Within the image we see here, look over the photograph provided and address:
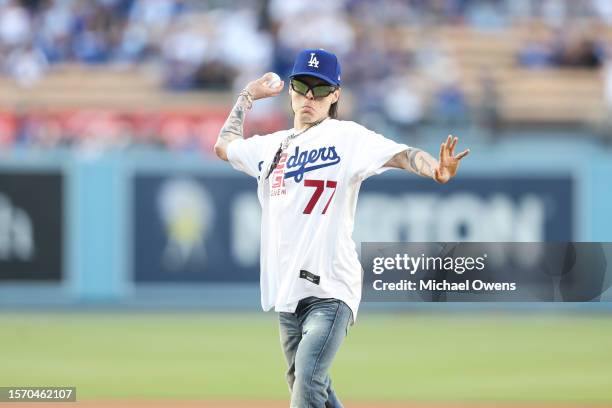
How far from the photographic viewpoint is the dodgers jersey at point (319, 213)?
5.97 metres

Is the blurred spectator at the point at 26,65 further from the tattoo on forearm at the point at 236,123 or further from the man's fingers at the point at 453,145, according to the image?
the man's fingers at the point at 453,145

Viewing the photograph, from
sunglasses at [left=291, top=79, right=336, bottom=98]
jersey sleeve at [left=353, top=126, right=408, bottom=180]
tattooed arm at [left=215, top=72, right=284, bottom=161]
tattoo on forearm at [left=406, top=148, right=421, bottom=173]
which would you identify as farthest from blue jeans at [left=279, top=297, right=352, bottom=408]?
tattooed arm at [left=215, top=72, right=284, bottom=161]

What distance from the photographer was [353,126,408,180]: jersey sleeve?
5.95 meters

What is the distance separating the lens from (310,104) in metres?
6.21

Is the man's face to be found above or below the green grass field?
above

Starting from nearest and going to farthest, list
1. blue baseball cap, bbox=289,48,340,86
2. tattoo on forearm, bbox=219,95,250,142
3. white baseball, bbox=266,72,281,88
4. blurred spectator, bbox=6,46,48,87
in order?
1. blue baseball cap, bbox=289,48,340,86
2. tattoo on forearm, bbox=219,95,250,142
3. white baseball, bbox=266,72,281,88
4. blurred spectator, bbox=6,46,48,87

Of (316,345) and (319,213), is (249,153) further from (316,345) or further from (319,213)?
(316,345)

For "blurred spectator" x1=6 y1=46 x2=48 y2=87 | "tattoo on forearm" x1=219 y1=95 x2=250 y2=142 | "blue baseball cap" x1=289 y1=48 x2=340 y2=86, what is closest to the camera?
"blue baseball cap" x1=289 y1=48 x2=340 y2=86

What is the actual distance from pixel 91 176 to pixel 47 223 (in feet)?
3.02

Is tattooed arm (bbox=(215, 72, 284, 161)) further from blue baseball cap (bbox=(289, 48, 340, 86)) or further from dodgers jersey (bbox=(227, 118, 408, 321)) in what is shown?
dodgers jersey (bbox=(227, 118, 408, 321))

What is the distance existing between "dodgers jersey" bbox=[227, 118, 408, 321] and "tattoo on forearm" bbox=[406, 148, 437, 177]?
8 cm

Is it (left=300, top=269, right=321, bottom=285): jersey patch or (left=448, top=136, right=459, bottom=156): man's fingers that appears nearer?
(left=448, top=136, right=459, bottom=156): man's fingers

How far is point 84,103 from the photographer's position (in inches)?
776

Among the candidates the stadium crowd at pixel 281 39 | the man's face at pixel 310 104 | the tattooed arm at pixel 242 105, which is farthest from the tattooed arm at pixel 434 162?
the stadium crowd at pixel 281 39
